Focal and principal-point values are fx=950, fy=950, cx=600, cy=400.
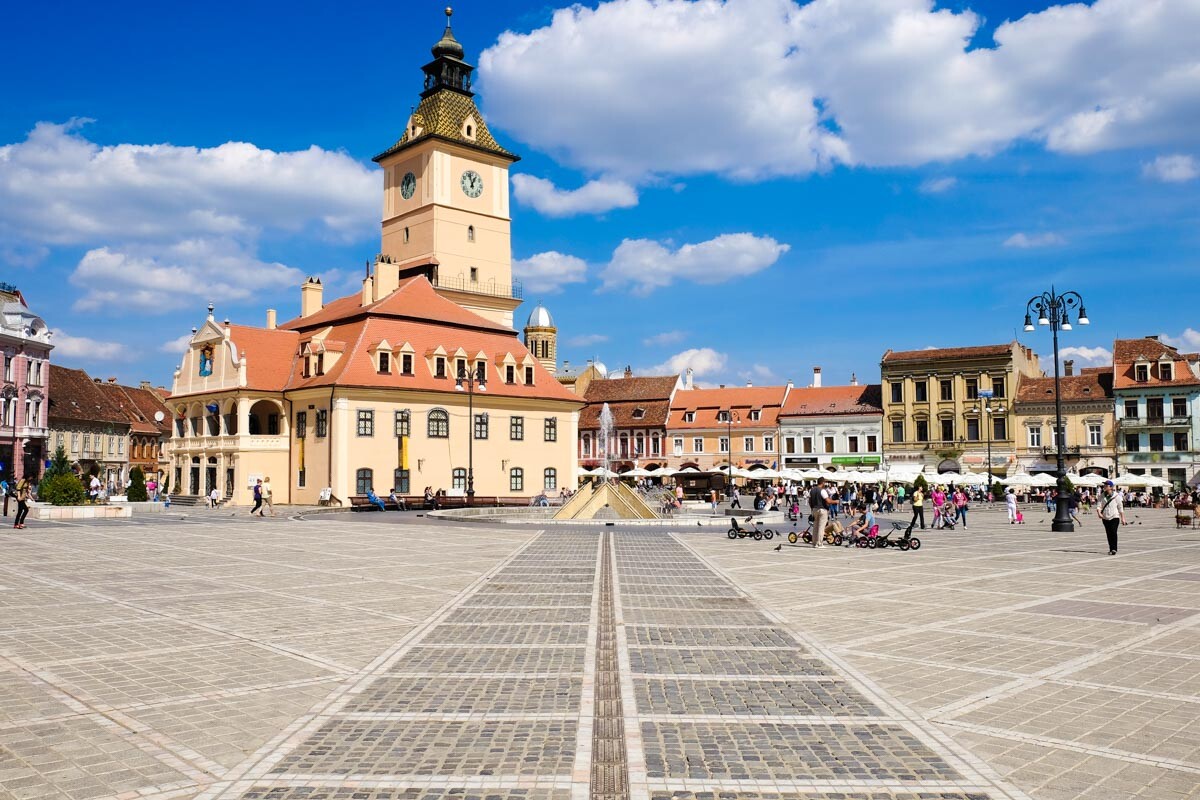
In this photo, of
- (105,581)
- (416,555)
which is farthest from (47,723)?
(416,555)

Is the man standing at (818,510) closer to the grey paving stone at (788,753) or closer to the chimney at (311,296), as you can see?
the grey paving stone at (788,753)

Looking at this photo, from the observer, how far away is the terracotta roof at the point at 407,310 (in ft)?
179

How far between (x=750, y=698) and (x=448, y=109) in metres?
65.3

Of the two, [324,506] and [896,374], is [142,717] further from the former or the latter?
[896,374]

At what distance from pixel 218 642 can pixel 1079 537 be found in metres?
27.6

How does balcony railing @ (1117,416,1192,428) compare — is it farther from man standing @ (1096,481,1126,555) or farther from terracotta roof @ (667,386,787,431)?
man standing @ (1096,481,1126,555)

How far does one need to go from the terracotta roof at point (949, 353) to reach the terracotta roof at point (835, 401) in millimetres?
3716

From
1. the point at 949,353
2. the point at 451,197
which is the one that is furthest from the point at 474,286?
the point at 949,353

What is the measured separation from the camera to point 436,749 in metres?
6.66

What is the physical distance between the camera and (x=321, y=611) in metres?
12.9

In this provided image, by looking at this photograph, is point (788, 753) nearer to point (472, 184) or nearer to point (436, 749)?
point (436, 749)

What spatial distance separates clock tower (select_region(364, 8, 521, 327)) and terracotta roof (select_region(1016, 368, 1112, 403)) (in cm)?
3921

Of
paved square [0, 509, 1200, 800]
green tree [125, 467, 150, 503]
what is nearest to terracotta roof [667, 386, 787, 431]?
green tree [125, 467, 150, 503]

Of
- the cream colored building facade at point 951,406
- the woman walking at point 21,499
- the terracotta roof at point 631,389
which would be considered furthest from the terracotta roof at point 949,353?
the woman walking at point 21,499
